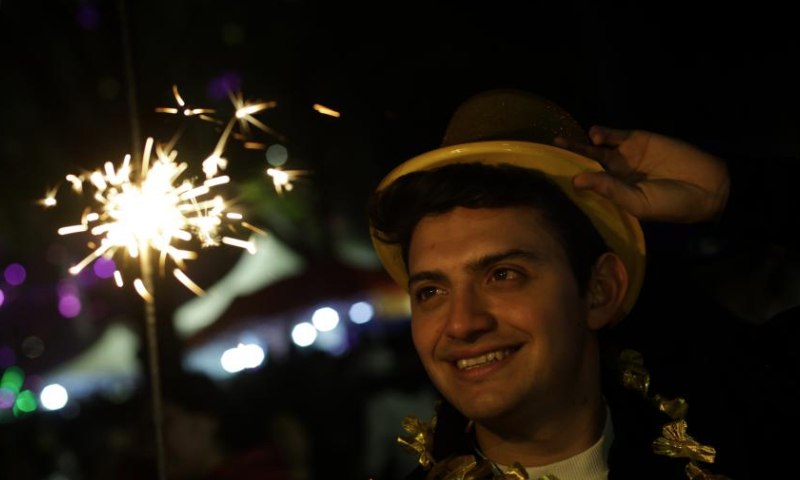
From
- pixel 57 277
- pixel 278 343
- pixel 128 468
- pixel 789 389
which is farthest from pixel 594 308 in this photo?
pixel 57 277

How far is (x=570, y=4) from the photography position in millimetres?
5215

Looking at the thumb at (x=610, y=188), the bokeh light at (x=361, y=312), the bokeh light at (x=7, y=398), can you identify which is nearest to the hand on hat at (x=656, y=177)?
the thumb at (x=610, y=188)

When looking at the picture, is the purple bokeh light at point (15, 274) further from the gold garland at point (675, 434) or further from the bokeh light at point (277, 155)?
the gold garland at point (675, 434)

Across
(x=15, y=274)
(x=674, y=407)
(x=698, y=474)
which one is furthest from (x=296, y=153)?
(x=698, y=474)

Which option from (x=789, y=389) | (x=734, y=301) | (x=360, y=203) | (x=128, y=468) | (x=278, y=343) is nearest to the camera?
(x=789, y=389)

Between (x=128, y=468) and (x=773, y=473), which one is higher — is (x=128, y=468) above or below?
below

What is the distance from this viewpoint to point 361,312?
8289 millimetres

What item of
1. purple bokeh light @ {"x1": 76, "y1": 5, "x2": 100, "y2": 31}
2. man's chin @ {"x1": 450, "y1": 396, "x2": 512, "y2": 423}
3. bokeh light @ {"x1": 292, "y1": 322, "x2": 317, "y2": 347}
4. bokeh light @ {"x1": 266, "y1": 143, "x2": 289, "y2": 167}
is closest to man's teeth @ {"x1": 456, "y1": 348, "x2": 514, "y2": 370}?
man's chin @ {"x1": 450, "y1": 396, "x2": 512, "y2": 423}

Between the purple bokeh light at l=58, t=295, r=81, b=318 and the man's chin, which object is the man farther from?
the purple bokeh light at l=58, t=295, r=81, b=318

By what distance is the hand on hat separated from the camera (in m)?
2.68

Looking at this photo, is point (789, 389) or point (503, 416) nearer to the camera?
point (503, 416)

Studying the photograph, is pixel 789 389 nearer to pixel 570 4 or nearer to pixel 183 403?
pixel 570 4

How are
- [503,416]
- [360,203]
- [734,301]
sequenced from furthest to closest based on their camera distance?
[360,203], [734,301], [503,416]

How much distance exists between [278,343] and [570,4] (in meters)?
4.51
